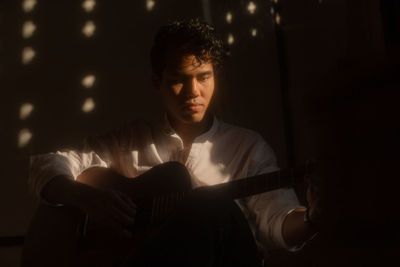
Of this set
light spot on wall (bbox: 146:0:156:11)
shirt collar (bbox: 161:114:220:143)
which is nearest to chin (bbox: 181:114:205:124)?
shirt collar (bbox: 161:114:220:143)

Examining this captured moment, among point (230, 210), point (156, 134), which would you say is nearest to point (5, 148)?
point (156, 134)

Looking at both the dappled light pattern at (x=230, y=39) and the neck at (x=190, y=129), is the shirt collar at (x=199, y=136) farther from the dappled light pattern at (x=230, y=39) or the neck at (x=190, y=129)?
the dappled light pattern at (x=230, y=39)

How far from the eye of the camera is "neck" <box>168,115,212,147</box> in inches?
63.3

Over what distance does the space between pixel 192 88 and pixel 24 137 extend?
104 centimetres

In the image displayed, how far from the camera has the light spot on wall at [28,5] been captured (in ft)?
6.68

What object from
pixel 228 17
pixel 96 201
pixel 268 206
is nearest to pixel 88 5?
pixel 228 17

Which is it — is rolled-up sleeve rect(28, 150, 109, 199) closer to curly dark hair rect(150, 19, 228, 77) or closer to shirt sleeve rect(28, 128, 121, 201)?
shirt sleeve rect(28, 128, 121, 201)

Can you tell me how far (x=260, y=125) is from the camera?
1.75 meters

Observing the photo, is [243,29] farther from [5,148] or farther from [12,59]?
[5,148]

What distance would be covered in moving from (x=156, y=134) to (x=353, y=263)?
919 millimetres

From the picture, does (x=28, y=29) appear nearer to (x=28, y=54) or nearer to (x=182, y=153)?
(x=28, y=54)

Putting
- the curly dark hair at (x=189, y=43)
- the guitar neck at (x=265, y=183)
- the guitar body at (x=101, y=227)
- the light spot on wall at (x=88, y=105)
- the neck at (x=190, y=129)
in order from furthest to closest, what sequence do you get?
1. the light spot on wall at (x=88, y=105)
2. the neck at (x=190, y=129)
3. the curly dark hair at (x=189, y=43)
4. the guitar body at (x=101, y=227)
5. the guitar neck at (x=265, y=183)

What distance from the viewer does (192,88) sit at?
4.63ft

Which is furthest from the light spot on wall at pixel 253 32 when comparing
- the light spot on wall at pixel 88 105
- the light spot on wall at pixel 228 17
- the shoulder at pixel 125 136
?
the light spot on wall at pixel 88 105
